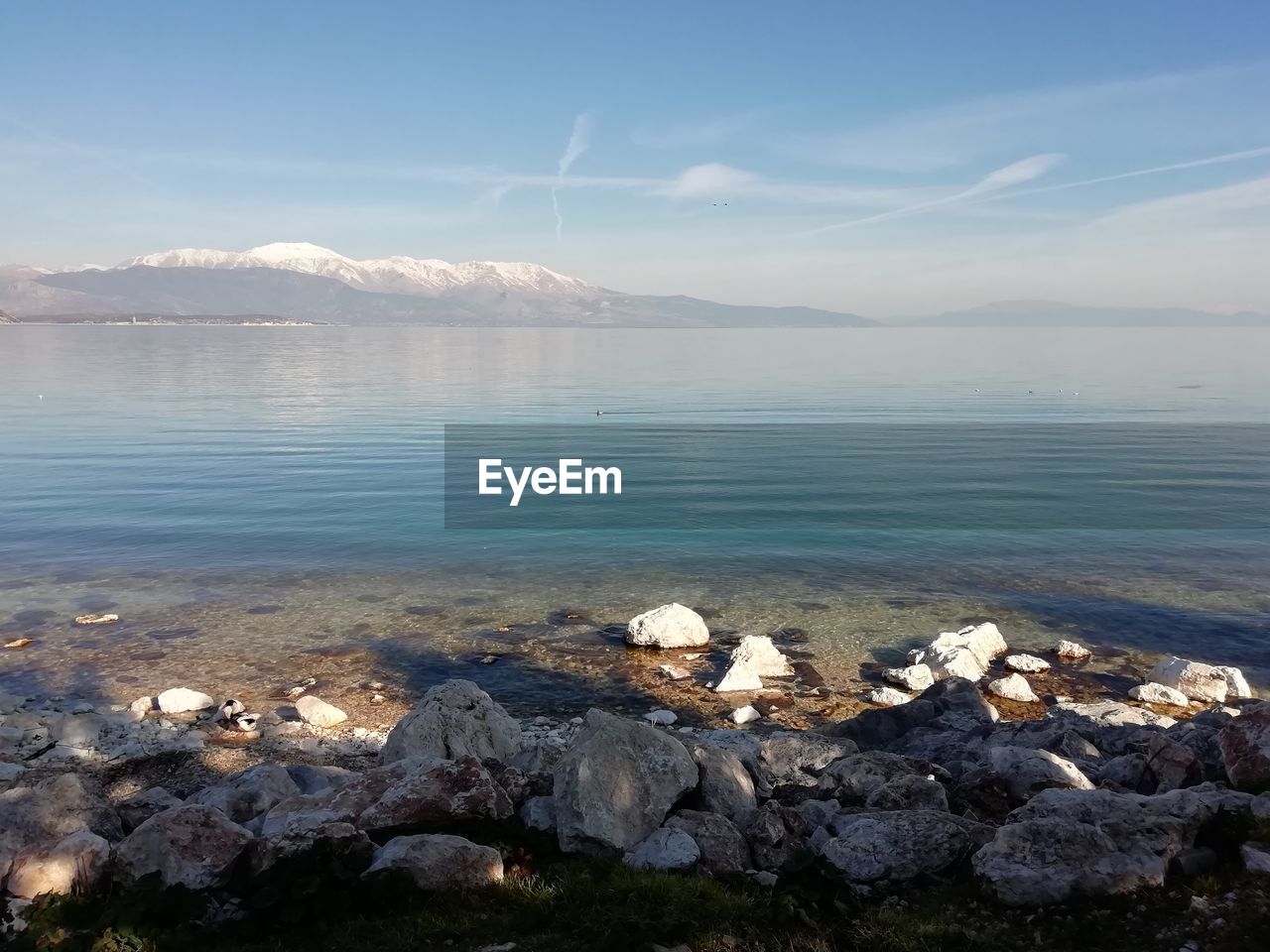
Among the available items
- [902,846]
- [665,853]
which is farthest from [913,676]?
[665,853]

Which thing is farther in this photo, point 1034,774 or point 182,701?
point 182,701

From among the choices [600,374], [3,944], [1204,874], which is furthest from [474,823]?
[600,374]

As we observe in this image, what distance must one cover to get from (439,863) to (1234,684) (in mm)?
20332

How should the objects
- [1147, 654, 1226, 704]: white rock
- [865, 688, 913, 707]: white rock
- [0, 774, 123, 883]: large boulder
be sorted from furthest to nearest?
[1147, 654, 1226, 704]: white rock
[865, 688, 913, 707]: white rock
[0, 774, 123, 883]: large boulder

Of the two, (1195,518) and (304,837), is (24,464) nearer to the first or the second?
(304,837)

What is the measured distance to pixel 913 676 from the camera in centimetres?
2188

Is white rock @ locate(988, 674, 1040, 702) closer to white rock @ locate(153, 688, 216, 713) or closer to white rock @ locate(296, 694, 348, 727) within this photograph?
white rock @ locate(296, 694, 348, 727)

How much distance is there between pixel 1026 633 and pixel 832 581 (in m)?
6.57

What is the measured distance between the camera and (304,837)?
10273mm

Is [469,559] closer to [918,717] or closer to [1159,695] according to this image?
[918,717]

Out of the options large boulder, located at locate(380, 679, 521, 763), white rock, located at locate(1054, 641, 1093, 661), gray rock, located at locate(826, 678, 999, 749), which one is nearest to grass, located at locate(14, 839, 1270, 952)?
large boulder, located at locate(380, 679, 521, 763)

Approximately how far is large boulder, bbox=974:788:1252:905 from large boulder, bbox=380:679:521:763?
8.45 metres

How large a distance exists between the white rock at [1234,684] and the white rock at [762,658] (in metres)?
10.2

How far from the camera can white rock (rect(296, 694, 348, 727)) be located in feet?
64.2
